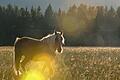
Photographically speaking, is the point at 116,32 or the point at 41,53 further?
the point at 116,32

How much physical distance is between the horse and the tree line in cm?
8823

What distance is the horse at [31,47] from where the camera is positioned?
14.5 meters

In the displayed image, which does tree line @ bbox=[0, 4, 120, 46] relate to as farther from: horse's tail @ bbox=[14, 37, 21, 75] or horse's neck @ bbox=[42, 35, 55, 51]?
horse's tail @ bbox=[14, 37, 21, 75]

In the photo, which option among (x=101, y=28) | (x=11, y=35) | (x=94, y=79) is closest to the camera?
(x=94, y=79)

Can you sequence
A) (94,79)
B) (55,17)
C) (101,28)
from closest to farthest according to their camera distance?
1. (94,79)
2. (101,28)
3. (55,17)

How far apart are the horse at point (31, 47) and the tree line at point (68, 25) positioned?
8823 cm

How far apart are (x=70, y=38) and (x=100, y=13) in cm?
3269

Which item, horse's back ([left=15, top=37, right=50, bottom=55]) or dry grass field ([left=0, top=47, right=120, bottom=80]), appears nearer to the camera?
dry grass field ([left=0, top=47, right=120, bottom=80])

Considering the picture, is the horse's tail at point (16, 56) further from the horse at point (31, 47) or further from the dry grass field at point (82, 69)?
the dry grass field at point (82, 69)

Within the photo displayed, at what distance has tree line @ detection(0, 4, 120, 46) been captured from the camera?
111781 mm

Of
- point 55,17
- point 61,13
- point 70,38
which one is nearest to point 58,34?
point 70,38

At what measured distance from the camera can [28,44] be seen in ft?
47.6

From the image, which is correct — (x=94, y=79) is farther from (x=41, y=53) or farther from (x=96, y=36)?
(x=96, y=36)

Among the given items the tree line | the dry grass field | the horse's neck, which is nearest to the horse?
the horse's neck
